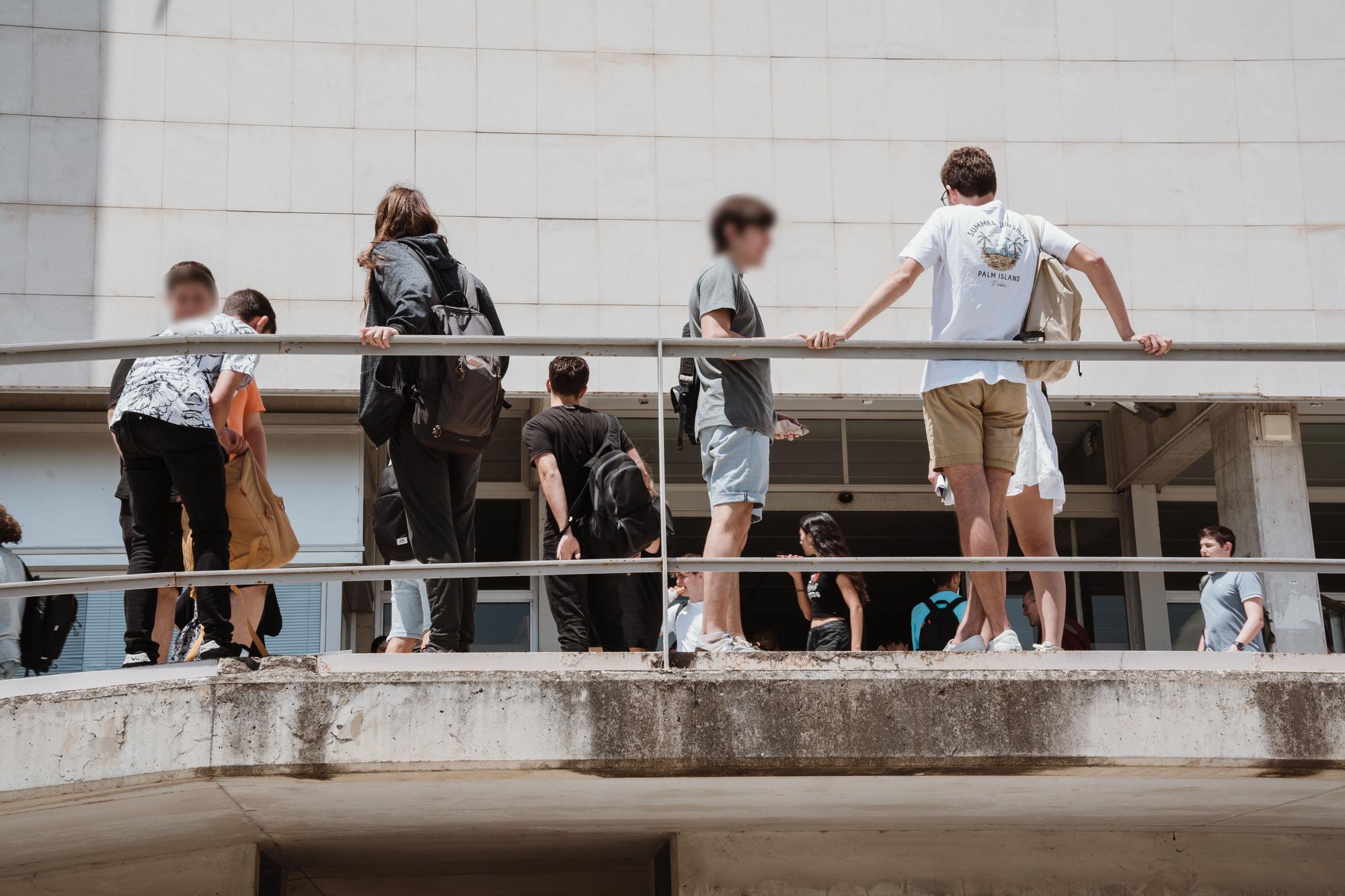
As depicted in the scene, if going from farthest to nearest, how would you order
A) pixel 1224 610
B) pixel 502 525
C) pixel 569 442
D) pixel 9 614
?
pixel 502 525, pixel 1224 610, pixel 9 614, pixel 569 442

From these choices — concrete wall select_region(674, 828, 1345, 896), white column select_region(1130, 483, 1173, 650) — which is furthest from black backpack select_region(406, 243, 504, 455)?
white column select_region(1130, 483, 1173, 650)

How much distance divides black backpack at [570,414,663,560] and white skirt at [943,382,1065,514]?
1.28 metres

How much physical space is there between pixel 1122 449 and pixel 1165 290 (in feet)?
9.16

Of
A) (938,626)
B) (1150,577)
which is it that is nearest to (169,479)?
(938,626)

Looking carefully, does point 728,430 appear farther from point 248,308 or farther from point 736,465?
point 248,308

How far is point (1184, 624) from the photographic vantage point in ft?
49.1

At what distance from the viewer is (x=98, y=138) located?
39.1 feet

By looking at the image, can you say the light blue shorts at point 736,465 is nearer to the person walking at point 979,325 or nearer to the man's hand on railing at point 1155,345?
the person walking at point 979,325

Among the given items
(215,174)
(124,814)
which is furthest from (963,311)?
(215,174)

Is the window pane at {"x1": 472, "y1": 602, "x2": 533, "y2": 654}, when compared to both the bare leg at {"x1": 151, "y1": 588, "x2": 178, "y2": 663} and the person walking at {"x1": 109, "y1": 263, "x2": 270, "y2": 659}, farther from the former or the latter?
the person walking at {"x1": 109, "y1": 263, "x2": 270, "y2": 659}

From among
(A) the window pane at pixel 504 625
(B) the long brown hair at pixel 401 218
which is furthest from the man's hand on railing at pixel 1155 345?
(A) the window pane at pixel 504 625

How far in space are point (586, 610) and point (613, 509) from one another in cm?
46

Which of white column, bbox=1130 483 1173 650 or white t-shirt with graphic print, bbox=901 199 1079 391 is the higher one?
white t-shirt with graphic print, bbox=901 199 1079 391

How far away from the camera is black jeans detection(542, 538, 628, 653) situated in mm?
6641
